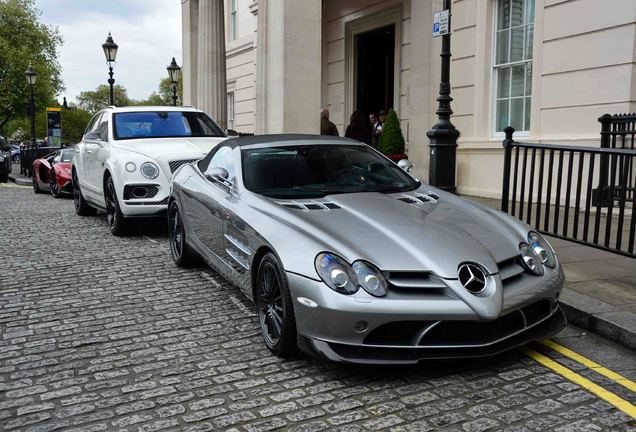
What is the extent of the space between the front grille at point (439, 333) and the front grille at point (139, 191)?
539cm

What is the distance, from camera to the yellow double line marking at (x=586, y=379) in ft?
10.9

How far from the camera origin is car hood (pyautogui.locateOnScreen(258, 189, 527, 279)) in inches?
142

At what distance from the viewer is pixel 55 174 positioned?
50.1 feet

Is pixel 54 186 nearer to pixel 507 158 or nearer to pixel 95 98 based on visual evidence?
pixel 507 158

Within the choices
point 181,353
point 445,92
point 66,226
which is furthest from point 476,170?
point 181,353

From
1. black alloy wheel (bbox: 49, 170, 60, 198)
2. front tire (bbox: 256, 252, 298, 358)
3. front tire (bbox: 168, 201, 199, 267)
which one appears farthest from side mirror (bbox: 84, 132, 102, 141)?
black alloy wheel (bbox: 49, 170, 60, 198)

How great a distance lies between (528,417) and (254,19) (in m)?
21.3

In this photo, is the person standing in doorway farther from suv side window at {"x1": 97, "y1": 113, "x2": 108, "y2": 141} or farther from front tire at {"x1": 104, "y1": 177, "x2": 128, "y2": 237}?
front tire at {"x1": 104, "y1": 177, "x2": 128, "y2": 237}

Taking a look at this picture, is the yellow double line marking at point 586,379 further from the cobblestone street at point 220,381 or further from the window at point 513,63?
the window at point 513,63

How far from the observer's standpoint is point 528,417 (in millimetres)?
3154

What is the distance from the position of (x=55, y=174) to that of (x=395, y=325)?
13.8 m

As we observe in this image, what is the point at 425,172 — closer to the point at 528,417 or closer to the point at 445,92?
the point at 445,92

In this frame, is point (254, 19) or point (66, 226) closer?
point (66, 226)

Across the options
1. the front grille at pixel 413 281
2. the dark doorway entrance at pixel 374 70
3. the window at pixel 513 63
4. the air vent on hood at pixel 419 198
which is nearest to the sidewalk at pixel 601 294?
the air vent on hood at pixel 419 198
